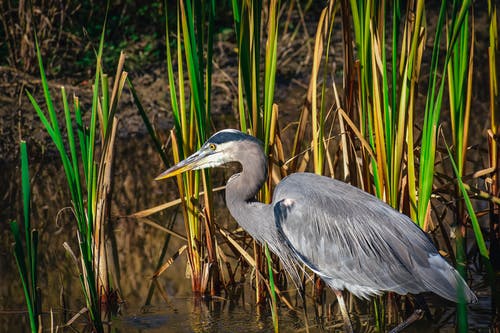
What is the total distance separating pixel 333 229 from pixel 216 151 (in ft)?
2.36

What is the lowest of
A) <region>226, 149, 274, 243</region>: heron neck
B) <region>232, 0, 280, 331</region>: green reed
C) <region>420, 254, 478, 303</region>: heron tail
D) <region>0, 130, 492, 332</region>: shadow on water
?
<region>0, 130, 492, 332</region>: shadow on water

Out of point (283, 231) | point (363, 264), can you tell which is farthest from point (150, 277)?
point (363, 264)

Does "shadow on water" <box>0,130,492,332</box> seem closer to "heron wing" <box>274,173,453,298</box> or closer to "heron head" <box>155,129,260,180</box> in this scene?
"heron wing" <box>274,173,453,298</box>

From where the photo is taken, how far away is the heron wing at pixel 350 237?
404 cm

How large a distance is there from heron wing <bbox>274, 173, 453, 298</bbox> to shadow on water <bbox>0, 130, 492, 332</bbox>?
0.42m

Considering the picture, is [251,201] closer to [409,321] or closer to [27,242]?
[409,321]

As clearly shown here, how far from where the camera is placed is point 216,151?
4324 millimetres

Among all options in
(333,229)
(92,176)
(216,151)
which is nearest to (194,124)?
(216,151)

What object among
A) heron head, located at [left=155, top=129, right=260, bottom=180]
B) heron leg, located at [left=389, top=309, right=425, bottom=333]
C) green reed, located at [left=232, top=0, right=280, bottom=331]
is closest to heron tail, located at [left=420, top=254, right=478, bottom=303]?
heron leg, located at [left=389, top=309, right=425, bottom=333]

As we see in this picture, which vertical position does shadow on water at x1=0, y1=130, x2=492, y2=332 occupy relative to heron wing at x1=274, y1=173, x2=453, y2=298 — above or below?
below

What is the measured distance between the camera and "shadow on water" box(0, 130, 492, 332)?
14.8ft

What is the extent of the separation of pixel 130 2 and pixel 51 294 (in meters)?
5.77

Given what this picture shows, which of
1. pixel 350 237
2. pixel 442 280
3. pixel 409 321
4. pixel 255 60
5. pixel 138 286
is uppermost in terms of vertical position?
pixel 255 60

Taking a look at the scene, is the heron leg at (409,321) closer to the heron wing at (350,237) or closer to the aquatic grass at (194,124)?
the heron wing at (350,237)
